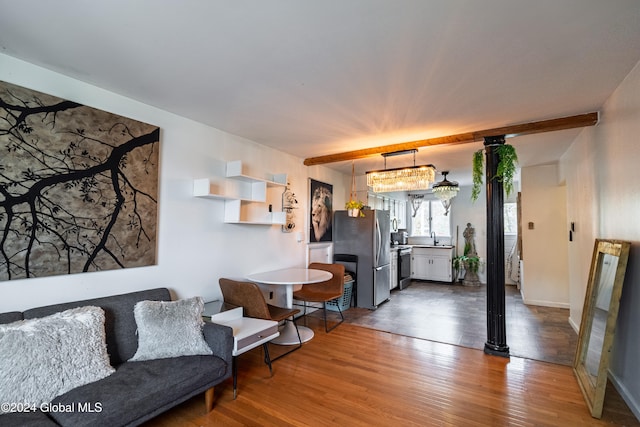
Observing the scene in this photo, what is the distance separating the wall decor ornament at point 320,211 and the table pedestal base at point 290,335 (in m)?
1.35

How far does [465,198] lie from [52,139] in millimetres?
7539

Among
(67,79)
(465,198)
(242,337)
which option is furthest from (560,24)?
(465,198)

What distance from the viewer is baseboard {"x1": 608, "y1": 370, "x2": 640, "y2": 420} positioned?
207cm

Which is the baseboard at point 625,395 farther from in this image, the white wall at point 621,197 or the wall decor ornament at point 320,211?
the wall decor ornament at point 320,211

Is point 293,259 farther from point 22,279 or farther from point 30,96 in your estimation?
point 30,96

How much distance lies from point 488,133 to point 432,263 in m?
4.51

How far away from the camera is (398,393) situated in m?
2.38

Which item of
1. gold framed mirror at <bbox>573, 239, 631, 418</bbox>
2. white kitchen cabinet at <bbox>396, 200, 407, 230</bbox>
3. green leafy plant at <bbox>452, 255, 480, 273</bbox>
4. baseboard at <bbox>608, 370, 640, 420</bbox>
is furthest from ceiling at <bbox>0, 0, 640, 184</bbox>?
white kitchen cabinet at <bbox>396, 200, 407, 230</bbox>

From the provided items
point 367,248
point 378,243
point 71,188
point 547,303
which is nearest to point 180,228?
point 71,188

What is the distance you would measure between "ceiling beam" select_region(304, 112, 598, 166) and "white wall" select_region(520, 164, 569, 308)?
2.52m

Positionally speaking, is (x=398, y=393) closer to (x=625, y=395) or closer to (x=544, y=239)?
(x=625, y=395)

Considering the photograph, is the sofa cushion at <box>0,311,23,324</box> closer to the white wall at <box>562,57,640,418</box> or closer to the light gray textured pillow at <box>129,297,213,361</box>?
the light gray textured pillow at <box>129,297,213,361</box>

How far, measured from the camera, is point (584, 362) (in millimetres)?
2594

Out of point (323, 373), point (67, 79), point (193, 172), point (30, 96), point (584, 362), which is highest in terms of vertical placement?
point (67, 79)
